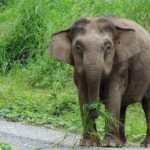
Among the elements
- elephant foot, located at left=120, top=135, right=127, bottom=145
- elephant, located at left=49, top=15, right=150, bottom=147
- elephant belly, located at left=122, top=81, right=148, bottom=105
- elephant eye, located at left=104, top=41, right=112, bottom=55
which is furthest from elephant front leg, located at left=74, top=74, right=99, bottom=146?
elephant foot, located at left=120, top=135, right=127, bottom=145

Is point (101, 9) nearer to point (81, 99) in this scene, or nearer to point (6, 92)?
point (6, 92)

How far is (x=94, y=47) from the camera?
970cm

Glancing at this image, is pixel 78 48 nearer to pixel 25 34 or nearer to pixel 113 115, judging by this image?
pixel 113 115

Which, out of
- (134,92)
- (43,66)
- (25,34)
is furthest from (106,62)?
(25,34)

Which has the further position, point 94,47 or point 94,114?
point 94,114

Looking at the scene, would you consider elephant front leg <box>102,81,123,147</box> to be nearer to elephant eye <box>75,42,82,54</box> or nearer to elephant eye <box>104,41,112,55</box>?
elephant eye <box>104,41,112,55</box>

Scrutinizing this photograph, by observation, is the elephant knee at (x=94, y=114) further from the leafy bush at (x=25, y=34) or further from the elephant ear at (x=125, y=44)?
the leafy bush at (x=25, y=34)

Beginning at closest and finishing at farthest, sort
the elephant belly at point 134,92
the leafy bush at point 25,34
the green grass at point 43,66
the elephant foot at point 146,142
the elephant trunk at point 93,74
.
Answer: the elephant trunk at point 93,74
the elephant belly at point 134,92
the elephant foot at point 146,142
the green grass at point 43,66
the leafy bush at point 25,34

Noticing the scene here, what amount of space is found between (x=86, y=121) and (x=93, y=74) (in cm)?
69

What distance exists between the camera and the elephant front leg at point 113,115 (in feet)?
33.1

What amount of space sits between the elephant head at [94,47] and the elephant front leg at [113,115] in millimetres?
334

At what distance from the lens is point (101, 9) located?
18.5 metres

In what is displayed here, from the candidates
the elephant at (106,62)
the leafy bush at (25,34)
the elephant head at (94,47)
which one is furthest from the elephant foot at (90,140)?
the leafy bush at (25,34)

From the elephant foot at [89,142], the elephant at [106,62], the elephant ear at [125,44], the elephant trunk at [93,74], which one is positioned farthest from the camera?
the elephant ear at [125,44]
